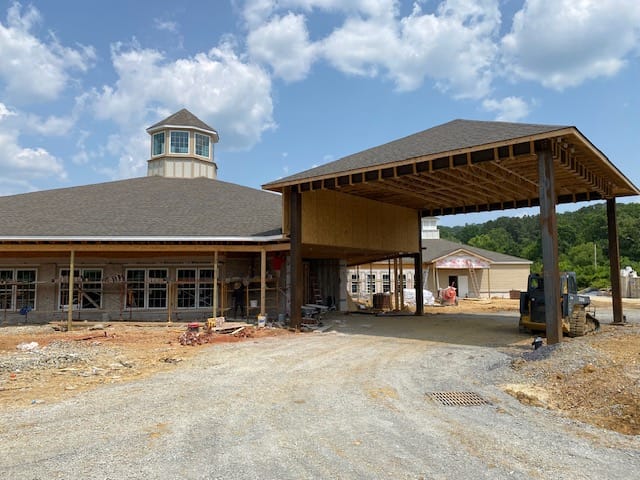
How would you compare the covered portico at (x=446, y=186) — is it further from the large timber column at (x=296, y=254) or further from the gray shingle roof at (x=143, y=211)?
the gray shingle roof at (x=143, y=211)

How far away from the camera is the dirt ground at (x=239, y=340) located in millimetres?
7428

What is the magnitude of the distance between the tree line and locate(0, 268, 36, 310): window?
49122mm

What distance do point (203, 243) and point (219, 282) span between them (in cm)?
194

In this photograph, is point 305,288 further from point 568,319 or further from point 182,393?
point 182,393

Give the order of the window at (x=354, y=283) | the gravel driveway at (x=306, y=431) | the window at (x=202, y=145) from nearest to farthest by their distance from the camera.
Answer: the gravel driveway at (x=306, y=431) < the window at (x=202, y=145) < the window at (x=354, y=283)

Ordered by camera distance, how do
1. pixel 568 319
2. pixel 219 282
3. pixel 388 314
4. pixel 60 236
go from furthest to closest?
1. pixel 388 314
2. pixel 219 282
3. pixel 60 236
4. pixel 568 319

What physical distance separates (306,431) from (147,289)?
15817mm

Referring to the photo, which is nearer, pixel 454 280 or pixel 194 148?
pixel 194 148

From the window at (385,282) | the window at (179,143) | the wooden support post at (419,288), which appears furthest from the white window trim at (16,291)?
the window at (385,282)

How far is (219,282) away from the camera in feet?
64.3

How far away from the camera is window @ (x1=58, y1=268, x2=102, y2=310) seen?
65.4ft

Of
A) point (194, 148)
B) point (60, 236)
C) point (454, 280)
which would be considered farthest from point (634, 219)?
point (60, 236)

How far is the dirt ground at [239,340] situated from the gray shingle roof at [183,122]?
54.6 feet

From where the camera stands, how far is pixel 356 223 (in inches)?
807
